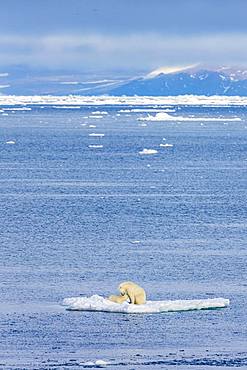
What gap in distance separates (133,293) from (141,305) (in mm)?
Answer: 227

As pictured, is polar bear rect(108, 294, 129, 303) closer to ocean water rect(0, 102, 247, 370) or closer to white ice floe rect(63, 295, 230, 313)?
white ice floe rect(63, 295, 230, 313)

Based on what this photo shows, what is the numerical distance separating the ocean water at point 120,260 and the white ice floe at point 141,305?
0.56ft

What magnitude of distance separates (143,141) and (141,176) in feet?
106

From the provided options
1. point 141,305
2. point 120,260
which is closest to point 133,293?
point 141,305

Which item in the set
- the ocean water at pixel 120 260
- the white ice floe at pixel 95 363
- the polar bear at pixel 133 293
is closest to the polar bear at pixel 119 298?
the polar bear at pixel 133 293

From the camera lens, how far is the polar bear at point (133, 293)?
1784 cm

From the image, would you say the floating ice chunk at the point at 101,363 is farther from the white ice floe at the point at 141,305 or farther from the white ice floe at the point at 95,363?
the white ice floe at the point at 141,305

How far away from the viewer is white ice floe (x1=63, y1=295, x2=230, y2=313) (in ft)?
57.9

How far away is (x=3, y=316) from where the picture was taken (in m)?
17.4

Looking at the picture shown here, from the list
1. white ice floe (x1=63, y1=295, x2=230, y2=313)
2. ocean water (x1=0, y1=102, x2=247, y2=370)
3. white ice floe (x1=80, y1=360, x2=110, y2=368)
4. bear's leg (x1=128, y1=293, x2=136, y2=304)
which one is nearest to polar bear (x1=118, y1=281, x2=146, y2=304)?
bear's leg (x1=128, y1=293, x2=136, y2=304)

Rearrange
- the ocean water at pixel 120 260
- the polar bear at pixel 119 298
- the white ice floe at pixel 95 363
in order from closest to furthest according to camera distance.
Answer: the white ice floe at pixel 95 363 < the ocean water at pixel 120 260 < the polar bear at pixel 119 298

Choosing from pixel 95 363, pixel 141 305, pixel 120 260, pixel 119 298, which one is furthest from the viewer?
pixel 120 260

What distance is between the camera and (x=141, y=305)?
58.4ft

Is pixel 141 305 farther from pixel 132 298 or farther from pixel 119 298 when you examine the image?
pixel 119 298
